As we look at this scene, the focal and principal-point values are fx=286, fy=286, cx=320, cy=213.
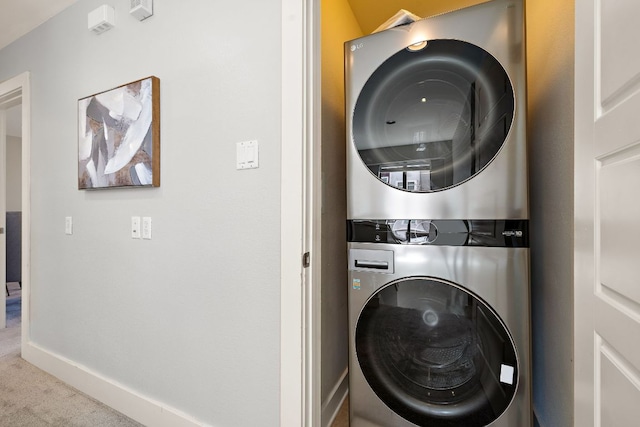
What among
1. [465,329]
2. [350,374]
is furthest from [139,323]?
[465,329]

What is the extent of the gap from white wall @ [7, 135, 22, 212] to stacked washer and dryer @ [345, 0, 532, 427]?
7429 mm

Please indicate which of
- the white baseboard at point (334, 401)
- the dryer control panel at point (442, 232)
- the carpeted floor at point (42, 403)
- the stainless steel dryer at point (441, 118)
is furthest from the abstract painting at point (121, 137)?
the white baseboard at point (334, 401)

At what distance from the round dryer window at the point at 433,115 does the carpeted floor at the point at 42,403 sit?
189cm

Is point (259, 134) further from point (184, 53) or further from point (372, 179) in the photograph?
point (184, 53)

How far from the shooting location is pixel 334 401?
5.34 feet

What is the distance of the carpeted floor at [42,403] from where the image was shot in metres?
1.54

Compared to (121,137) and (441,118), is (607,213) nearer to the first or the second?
(441,118)

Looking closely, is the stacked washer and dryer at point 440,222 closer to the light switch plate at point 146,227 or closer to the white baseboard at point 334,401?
the white baseboard at point 334,401

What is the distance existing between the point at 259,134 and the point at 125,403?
5.43ft

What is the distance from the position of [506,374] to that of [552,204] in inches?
26.6

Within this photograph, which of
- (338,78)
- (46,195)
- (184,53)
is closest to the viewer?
(184,53)

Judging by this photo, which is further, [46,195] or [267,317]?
[46,195]

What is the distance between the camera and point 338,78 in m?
1.77

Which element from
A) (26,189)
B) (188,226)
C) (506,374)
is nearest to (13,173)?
(26,189)
